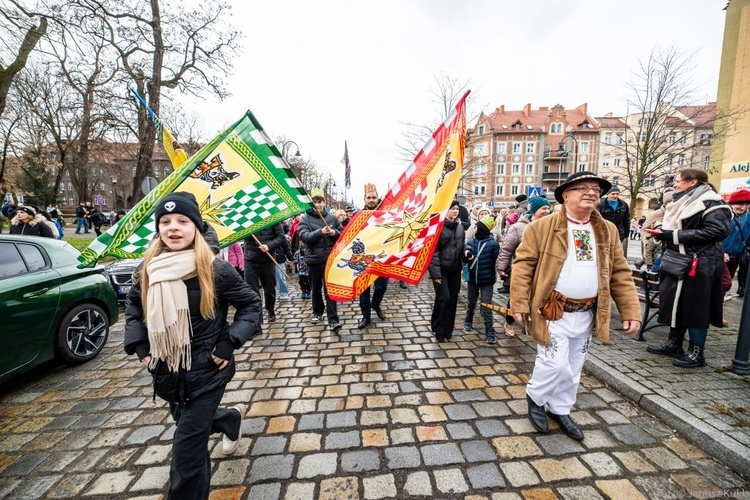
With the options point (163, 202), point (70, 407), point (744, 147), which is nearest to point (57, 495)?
point (70, 407)

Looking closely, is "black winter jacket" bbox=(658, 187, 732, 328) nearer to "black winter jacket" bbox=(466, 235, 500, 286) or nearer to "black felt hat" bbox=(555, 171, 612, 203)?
"black felt hat" bbox=(555, 171, 612, 203)

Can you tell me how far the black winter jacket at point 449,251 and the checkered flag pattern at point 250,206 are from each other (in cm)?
230

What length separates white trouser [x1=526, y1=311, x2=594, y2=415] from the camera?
2.74 meters

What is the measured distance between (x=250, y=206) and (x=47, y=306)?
8.62ft

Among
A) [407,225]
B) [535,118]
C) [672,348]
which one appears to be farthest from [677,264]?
[535,118]

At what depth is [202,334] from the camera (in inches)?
82.6

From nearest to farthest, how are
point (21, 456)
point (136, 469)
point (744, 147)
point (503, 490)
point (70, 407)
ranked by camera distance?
1. point (503, 490)
2. point (136, 469)
3. point (21, 456)
4. point (70, 407)
5. point (744, 147)

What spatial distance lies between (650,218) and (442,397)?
564 cm

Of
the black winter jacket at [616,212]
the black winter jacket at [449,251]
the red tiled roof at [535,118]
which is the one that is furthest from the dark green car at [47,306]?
the red tiled roof at [535,118]

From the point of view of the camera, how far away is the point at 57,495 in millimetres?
2273

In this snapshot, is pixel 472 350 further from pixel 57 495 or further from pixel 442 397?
pixel 57 495

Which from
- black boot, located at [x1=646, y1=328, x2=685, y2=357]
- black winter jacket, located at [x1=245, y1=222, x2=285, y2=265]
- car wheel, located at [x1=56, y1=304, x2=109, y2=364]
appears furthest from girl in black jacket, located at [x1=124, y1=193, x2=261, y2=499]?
black boot, located at [x1=646, y1=328, x2=685, y2=357]

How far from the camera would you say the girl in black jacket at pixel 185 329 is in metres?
1.95

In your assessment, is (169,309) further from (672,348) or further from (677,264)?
(672,348)
